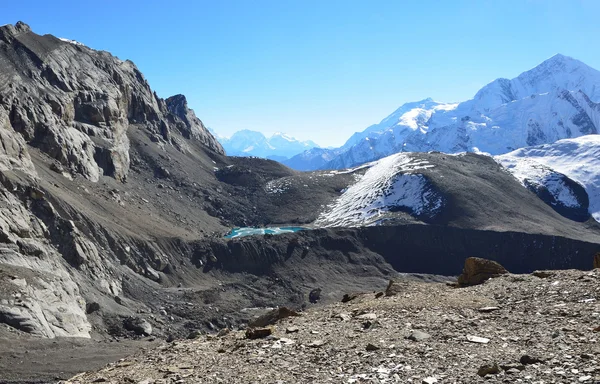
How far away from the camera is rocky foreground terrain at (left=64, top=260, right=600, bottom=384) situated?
11.3 meters

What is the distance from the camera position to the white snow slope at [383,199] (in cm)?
11062

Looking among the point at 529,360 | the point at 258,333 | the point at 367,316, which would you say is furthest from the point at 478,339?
the point at 258,333

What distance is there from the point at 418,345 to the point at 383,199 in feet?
345

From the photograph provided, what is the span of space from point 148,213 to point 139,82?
5690 centimetres

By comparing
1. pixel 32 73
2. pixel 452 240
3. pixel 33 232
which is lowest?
pixel 452 240

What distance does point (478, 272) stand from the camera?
23.1 m

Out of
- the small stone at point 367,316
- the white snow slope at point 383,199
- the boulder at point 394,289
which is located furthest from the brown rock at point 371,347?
the white snow slope at point 383,199

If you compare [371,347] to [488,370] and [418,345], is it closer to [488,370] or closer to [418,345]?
[418,345]

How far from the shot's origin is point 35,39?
330ft

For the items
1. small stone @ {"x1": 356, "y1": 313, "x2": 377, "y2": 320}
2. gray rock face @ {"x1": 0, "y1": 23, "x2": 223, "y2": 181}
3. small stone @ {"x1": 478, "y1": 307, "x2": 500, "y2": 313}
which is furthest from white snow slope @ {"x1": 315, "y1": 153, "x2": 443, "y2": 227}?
small stone @ {"x1": 478, "y1": 307, "x2": 500, "y2": 313}

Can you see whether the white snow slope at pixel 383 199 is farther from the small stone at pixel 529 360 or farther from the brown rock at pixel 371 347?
the small stone at pixel 529 360

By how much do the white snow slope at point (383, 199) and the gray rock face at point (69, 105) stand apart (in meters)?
43.2

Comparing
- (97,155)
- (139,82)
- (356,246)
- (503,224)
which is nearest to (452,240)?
(503,224)

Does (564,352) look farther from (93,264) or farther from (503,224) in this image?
(503,224)
